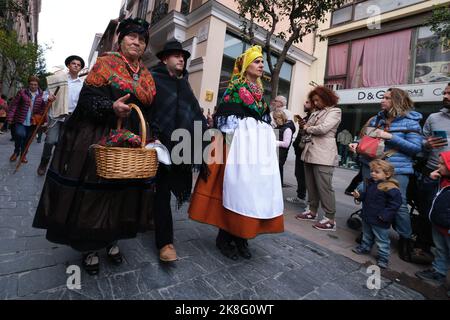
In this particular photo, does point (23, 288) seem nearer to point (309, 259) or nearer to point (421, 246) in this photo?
point (309, 259)

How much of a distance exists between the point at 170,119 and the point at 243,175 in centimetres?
75

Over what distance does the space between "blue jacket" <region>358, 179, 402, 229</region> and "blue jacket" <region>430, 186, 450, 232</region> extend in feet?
1.06

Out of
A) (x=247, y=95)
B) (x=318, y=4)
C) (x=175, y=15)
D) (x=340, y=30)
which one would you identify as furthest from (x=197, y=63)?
(x=247, y=95)

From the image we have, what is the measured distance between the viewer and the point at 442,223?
234 centimetres

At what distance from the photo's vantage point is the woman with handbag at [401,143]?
297cm

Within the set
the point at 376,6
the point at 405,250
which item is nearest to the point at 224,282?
the point at 405,250

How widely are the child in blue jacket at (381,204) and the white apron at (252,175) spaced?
3.49ft

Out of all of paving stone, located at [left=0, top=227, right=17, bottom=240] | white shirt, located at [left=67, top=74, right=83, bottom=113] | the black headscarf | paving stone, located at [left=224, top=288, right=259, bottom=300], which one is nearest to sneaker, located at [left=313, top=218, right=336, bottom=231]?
paving stone, located at [left=224, top=288, right=259, bottom=300]

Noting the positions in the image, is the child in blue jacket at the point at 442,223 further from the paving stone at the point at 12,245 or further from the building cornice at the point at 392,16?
the building cornice at the point at 392,16

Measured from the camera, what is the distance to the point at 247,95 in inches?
97.9

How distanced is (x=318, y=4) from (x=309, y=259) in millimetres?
5493

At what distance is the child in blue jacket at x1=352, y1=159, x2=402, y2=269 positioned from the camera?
273 cm

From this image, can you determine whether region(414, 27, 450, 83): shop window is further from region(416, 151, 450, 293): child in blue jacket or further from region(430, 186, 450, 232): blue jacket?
region(430, 186, 450, 232): blue jacket
